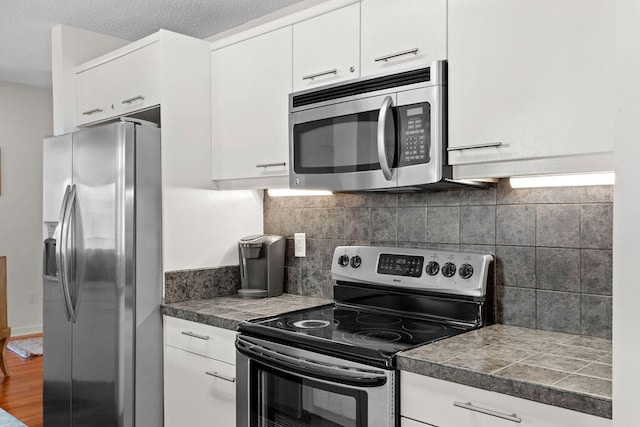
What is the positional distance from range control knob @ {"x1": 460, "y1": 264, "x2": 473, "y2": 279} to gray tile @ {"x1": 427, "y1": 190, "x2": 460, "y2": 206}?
0.91 feet

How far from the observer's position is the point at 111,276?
8.33 feet

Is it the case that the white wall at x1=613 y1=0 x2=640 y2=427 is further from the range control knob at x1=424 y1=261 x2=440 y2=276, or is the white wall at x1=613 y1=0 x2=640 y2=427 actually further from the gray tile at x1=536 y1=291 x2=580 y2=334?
the range control knob at x1=424 y1=261 x2=440 y2=276

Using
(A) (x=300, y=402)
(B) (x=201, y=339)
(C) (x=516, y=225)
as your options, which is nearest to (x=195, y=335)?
(B) (x=201, y=339)

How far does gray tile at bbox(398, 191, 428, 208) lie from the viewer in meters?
2.28

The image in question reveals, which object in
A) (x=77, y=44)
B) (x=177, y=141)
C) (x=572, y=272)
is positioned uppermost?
(x=77, y=44)

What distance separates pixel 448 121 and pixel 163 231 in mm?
1448

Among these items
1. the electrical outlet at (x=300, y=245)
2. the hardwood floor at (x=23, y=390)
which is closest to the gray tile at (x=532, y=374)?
the electrical outlet at (x=300, y=245)

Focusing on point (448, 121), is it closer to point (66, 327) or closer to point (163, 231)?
point (163, 231)

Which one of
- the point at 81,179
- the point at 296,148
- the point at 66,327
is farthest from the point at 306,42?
the point at 66,327

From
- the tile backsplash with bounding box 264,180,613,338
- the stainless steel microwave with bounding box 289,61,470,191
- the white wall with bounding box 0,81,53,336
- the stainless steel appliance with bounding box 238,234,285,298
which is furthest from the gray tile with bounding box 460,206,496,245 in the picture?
the white wall with bounding box 0,81,53,336

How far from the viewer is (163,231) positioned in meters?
2.57

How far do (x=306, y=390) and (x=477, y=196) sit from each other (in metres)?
0.98

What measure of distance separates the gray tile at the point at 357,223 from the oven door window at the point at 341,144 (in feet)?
1.28

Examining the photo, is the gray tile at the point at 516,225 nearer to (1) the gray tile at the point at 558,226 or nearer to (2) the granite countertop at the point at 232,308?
(1) the gray tile at the point at 558,226
